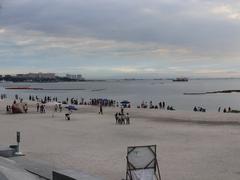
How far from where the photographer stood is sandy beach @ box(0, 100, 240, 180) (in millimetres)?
14951

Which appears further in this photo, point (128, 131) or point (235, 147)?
point (128, 131)

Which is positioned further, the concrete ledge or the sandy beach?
the sandy beach

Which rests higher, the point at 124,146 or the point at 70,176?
the point at 70,176

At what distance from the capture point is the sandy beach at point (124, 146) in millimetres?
14951

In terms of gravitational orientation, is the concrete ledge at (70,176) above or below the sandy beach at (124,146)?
above

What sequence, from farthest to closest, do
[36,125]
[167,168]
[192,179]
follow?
[36,125] < [167,168] < [192,179]

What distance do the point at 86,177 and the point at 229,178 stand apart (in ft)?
20.5

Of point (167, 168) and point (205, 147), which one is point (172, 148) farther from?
point (167, 168)

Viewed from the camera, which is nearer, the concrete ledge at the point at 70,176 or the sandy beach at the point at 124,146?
the concrete ledge at the point at 70,176

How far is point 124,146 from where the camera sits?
2077cm

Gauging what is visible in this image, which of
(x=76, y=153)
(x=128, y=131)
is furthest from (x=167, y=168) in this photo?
(x=128, y=131)

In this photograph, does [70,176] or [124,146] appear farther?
[124,146]

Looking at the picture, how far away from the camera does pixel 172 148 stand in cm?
2011

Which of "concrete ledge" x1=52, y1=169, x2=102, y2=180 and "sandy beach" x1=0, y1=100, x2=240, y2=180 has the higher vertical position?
"concrete ledge" x1=52, y1=169, x2=102, y2=180
